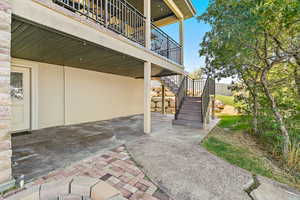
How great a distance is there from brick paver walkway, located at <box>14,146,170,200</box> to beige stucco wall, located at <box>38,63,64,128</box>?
142 inches

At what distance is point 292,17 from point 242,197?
10.8ft

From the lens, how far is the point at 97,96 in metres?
6.71

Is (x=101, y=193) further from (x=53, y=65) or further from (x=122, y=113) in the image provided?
(x=122, y=113)

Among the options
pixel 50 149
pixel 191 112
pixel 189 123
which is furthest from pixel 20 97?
pixel 191 112

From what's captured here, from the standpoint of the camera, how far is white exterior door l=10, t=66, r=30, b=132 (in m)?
4.34

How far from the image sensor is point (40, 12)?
83.3 inches

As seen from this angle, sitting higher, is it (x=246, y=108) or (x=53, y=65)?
(x=53, y=65)

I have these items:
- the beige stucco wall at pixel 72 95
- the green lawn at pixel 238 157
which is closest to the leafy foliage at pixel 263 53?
the green lawn at pixel 238 157

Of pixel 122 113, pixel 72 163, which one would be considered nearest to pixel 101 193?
pixel 72 163

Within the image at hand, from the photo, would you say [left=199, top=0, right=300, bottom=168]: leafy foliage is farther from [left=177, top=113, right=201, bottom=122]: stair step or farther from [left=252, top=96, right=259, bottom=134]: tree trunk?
[left=177, top=113, right=201, bottom=122]: stair step

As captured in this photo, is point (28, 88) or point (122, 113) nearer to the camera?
point (28, 88)

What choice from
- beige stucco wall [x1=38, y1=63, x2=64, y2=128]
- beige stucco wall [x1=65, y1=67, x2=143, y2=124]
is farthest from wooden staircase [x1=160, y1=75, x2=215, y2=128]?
beige stucco wall [x1=38, y1=63, x2=64, y2=128]

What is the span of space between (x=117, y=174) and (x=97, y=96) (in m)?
5.14

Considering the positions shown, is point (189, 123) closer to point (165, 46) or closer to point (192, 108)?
point (192, 108)
